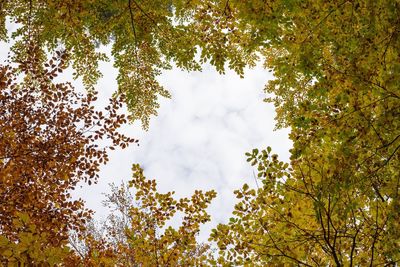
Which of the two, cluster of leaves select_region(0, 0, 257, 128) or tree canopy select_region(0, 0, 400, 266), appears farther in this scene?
cluster of leaves select_region(0, 0, 257, 128)

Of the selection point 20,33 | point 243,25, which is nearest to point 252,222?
point 243,25

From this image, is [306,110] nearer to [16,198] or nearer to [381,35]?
[381,35]

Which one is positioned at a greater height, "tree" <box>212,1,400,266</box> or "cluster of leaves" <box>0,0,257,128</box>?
"cluster of leaves" <box>0,0,257,128</box>

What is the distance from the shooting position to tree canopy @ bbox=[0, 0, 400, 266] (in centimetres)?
240

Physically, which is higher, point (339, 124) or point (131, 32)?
point (131, 32)

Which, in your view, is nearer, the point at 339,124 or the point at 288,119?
the point at 339,124

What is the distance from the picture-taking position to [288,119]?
4.29 m

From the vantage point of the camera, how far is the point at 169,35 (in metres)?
4.32

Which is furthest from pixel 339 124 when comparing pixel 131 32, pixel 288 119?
pixel 131 32

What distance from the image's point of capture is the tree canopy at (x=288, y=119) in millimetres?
2396

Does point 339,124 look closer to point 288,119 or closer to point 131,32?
point 288,119

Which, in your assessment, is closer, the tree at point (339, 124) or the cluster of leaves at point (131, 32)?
the tree at point (339, 124)

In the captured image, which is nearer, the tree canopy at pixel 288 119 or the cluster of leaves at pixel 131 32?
the tree canopy at pixel 288 119

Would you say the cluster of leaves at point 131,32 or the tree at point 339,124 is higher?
the cluster of leaves at point 131,32
